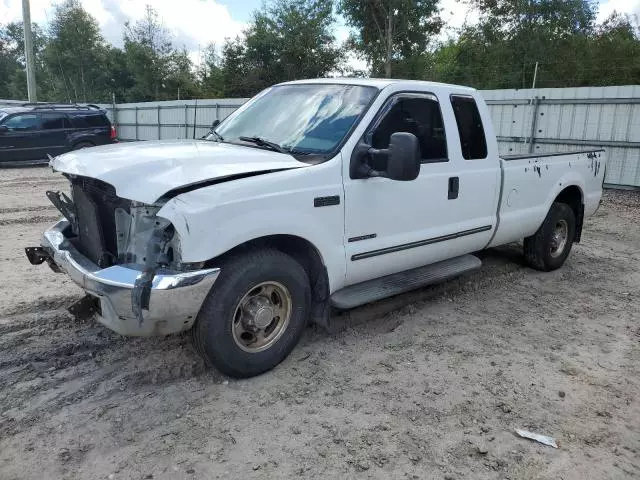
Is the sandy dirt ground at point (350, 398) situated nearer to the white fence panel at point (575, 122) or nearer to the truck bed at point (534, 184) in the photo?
the truck bed at point (534, 184)

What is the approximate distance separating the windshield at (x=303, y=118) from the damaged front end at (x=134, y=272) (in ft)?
3.98

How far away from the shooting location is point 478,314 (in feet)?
16.4

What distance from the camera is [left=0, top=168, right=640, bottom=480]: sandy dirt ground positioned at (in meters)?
2.84

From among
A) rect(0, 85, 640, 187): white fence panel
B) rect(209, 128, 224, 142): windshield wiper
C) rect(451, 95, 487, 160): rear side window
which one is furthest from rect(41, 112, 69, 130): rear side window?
rect(451, 95, 487, 160): rear side window

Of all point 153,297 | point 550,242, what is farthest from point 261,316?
point 550,242

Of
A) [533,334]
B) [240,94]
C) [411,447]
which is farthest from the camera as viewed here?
[240,94]

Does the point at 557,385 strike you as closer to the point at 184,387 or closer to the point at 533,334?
the point at 533,334

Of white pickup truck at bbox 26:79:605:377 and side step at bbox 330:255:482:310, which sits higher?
white pickup truck at bbox 26:79:605:377

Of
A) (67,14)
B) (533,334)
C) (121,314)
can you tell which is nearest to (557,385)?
(533,334)

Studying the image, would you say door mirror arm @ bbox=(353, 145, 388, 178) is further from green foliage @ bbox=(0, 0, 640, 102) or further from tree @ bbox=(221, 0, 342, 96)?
tree @ bbox=(221, 0, 342, 96)

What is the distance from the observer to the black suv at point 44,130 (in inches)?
599

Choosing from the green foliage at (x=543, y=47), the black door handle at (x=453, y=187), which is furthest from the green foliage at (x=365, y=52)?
the black door handle at (x=453, y=187)

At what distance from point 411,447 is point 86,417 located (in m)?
1.89

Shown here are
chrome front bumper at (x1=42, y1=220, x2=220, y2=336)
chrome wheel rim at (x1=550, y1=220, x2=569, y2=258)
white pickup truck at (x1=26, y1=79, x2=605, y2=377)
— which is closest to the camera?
chrome front bumper at (x1=42, y1=220, x2=220, y2=336)
